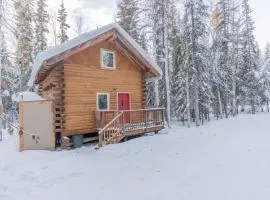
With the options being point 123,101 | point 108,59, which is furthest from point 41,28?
point 123,101

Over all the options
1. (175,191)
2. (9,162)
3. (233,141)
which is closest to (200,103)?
(233,141)

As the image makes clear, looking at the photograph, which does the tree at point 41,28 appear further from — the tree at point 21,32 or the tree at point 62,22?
the tree at point 21,32

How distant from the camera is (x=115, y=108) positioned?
66.3 ft

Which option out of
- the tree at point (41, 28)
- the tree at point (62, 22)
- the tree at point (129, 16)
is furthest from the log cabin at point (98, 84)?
the tree at point (62, 22)

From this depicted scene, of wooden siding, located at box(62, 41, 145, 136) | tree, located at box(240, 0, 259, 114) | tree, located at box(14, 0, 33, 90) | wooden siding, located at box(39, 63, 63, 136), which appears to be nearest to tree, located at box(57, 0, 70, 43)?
wooden siding, located at box(62, 41, 145, 136)

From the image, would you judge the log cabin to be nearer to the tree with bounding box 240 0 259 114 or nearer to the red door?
the red door

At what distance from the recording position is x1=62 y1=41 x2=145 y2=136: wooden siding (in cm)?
1762

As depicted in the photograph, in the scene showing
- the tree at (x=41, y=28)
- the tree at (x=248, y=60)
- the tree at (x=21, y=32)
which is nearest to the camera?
the tree at (x=21, y=32)

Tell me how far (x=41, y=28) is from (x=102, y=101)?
72.2ft

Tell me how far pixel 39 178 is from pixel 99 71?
9261 millimetres

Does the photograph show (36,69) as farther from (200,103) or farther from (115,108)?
(200,103)

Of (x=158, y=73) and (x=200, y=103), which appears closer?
(x=158, y=73)

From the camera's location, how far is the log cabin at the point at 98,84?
17250mm

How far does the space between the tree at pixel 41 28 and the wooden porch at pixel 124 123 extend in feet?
70.3
